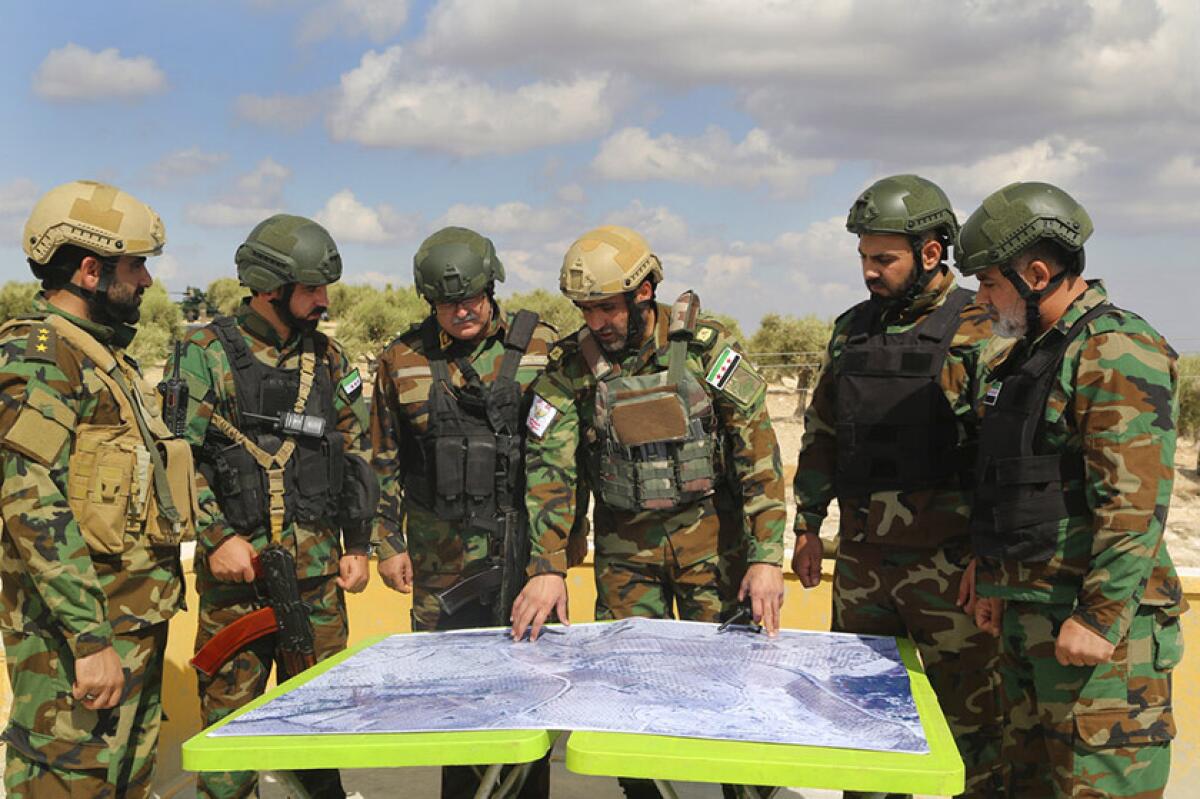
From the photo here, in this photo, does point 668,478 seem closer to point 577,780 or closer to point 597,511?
point 597,511

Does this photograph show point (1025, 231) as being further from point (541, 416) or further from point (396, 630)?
point (396, 630)

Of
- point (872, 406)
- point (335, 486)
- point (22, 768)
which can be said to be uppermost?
point (872, 406)

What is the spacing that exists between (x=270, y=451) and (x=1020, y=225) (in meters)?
2.66

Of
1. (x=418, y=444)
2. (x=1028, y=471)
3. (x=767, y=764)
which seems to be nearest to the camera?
(x=767, y=764)

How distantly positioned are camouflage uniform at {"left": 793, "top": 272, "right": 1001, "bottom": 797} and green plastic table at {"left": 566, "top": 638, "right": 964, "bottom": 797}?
1207 mm

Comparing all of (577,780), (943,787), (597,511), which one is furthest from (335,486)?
(943,787)

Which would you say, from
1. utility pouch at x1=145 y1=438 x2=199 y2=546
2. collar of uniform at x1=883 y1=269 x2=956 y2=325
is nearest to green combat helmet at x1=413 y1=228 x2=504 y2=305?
utility pouch at x1=145 y1=438 x2=199 y2=546

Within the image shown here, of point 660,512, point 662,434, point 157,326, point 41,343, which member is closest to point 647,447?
point 662,434

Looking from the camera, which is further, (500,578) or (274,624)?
(500,578)

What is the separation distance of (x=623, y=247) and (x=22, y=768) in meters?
2.45

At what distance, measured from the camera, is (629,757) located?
205 centimetres

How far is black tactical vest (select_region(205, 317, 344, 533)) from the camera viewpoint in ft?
12.3

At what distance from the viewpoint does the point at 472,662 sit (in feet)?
9.20

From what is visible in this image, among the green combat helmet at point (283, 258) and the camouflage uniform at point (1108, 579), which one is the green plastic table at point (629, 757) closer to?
the camouflage uniform at point (1108, 579)
